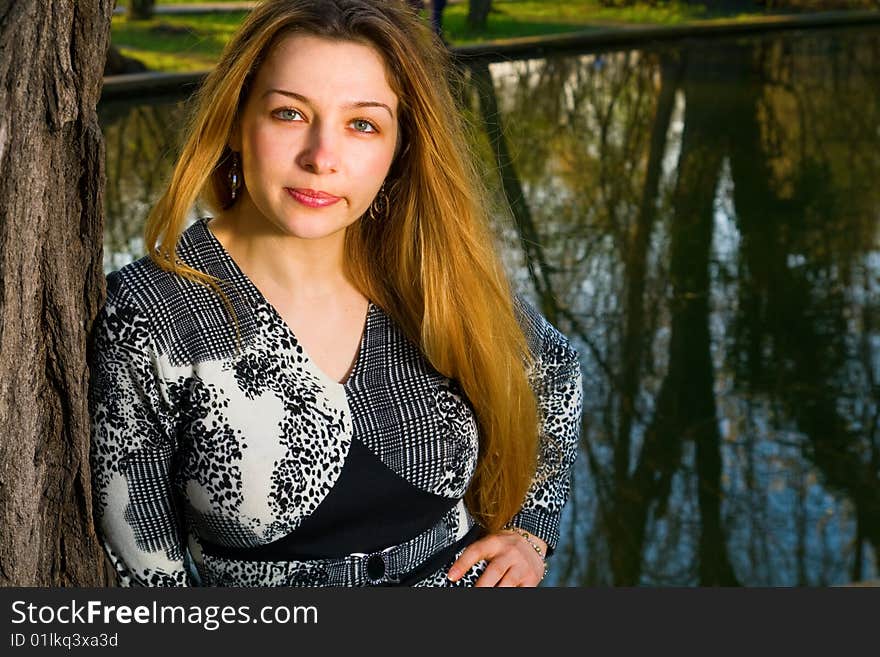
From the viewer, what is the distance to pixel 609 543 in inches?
149

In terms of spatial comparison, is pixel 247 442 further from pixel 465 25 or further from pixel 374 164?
pixel 465 25

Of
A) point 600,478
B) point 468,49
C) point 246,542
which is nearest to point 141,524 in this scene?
point 246,542

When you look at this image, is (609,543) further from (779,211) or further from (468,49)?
(468,49)

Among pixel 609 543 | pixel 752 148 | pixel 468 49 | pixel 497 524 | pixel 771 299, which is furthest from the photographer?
pixel 468 49

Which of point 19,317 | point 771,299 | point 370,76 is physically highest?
point 370,76

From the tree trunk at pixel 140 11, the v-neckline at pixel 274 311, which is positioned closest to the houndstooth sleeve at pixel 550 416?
the v-neckline at pixel 274 311

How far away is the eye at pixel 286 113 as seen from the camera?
1869 millimetres

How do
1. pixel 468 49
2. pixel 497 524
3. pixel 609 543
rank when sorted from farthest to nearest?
pixel 468 49 < pixel 609 543 < pixel 497 524

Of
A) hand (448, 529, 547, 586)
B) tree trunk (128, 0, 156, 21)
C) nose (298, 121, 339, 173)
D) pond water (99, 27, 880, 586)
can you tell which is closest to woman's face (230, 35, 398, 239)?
nose (298, 121, 339, 173)

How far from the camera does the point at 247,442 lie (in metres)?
1.81

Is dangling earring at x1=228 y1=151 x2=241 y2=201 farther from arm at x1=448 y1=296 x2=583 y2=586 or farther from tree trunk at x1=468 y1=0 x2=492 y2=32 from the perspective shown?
tree trunk at x1=468 y1=0 x2=492 y2=32

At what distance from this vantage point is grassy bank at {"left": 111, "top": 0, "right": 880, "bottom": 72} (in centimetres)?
1168

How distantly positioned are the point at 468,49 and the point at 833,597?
32.0ft

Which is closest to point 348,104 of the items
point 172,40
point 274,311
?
point 274,311
